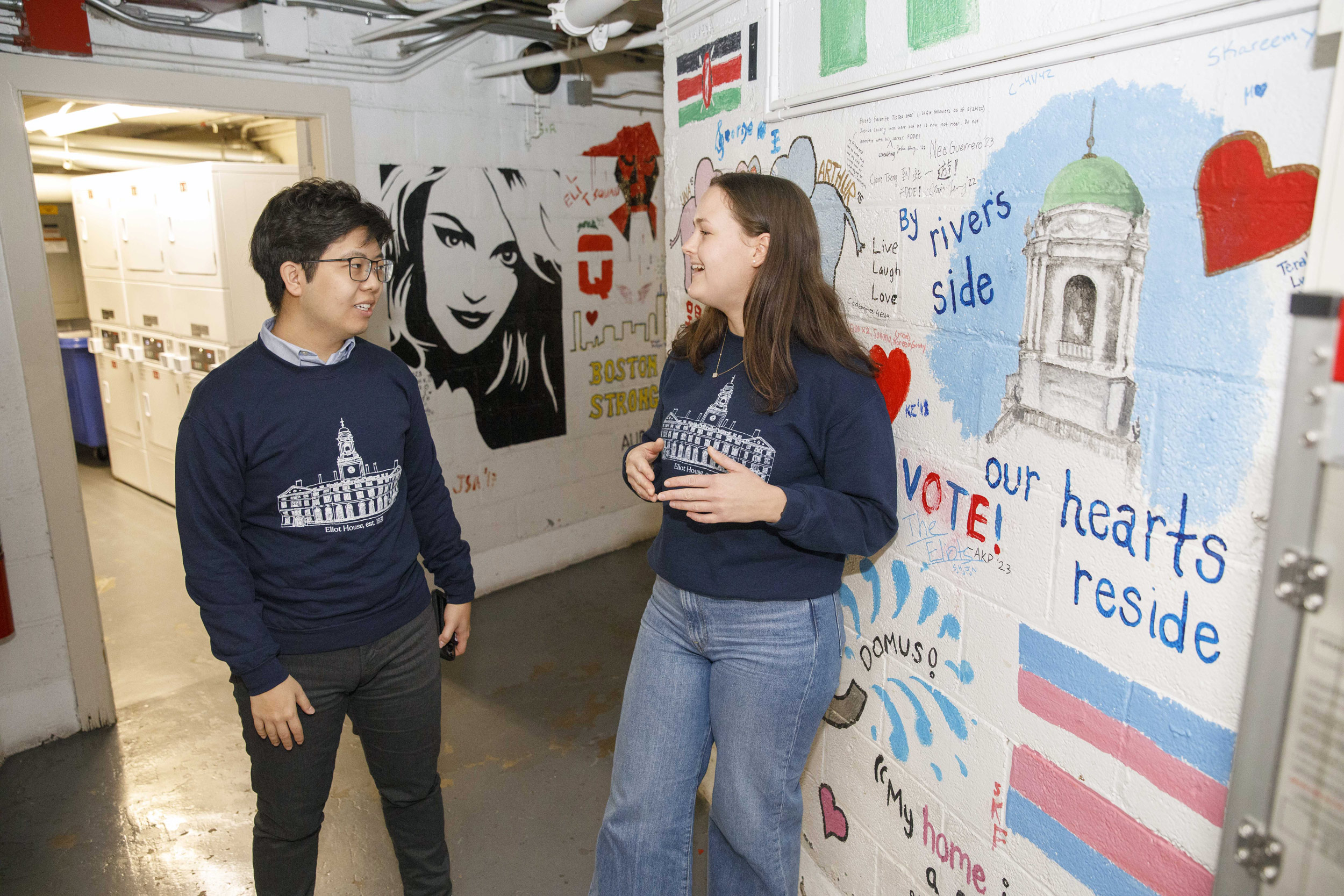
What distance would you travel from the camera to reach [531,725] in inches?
116

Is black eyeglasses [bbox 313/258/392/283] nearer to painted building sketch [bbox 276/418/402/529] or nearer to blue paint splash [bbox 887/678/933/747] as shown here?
painted building sketch [bbox 276/418/402/529]

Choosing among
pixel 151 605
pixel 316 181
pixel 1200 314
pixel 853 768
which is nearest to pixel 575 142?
pixel 316 181

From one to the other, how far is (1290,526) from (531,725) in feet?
8.26

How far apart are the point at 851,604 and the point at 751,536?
1.37 ft

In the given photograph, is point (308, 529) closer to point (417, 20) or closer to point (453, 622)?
point (453, 622)

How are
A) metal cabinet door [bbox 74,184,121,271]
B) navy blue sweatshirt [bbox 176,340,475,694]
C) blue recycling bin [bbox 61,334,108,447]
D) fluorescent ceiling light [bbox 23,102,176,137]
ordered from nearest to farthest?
navy blue sweatshirt [bbox 176,340,475,694]
fluorescent ceiling light [bbox 23,102,176,137]
metal cabinet door [bbox 74,184,121,271]
blue recycling bin [bbox 61,334,108,447]

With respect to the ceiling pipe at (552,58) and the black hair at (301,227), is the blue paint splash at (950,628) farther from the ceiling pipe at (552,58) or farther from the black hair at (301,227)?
the ceiling pipe at (552,58)

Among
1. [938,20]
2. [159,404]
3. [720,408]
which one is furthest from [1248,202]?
[159,404]

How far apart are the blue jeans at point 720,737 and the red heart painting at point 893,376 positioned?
405mm

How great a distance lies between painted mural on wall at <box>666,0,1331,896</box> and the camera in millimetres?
1022

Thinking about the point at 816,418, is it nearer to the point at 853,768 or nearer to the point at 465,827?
the point at 853,768

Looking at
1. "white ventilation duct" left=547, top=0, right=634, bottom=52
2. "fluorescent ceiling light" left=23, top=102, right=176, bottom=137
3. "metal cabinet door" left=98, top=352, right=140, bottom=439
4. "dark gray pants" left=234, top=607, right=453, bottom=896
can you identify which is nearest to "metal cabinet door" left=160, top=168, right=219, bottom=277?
"fluorescent ceiling light" left=23, top=102, right=176, bottom=137

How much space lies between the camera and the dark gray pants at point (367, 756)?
5.58ft

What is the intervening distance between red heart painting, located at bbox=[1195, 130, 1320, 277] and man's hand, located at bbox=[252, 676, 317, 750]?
165 centimetres
